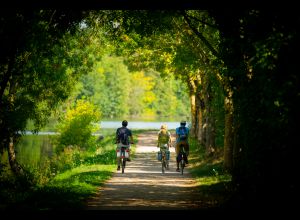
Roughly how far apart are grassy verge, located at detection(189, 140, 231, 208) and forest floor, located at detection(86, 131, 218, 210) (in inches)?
8.9

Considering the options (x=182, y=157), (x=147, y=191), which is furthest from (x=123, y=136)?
(x=147, y=191)

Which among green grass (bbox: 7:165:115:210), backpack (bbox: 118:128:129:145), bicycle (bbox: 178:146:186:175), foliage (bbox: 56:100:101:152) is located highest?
foliage (bbox: 56:100:101:152)

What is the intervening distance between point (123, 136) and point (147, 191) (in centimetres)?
502

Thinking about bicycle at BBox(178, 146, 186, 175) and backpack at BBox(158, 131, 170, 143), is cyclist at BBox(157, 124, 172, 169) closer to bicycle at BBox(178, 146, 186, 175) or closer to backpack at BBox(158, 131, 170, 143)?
backpack at BBox(158, 131, 170, 143)

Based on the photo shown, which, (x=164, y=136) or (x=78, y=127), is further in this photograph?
(x=78, y=127)

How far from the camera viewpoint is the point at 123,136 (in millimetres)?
21891

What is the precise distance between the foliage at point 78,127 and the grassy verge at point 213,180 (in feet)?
45.9

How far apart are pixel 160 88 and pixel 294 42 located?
152 m

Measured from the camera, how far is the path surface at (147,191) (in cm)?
1405

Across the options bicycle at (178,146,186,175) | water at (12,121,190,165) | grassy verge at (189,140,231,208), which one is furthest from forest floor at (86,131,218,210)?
water at (12,121,190,165)

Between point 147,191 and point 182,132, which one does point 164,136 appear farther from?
point 147,191

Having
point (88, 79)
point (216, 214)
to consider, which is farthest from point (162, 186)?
point (88, 79)

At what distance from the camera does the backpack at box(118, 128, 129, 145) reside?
21797mm

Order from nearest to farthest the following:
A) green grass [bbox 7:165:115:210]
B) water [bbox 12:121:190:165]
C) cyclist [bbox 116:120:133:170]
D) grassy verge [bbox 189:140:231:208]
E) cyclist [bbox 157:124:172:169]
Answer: green grass [bbox 7:165:115:210] → grassy verge [bbox 189:140:231:208] → cyclist [bbox 116:120:133:170] → cyclist [bbox 157:124:172:169] → water [bbox 12:121:190:165]
